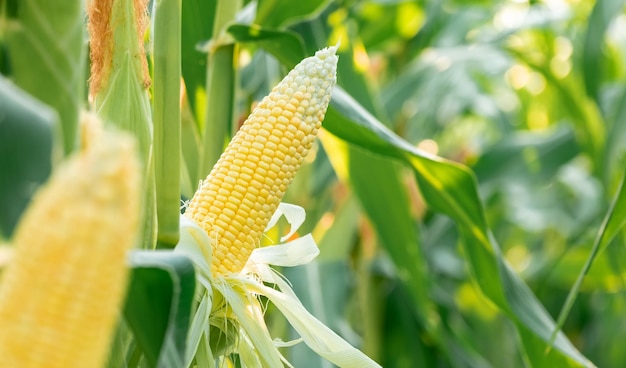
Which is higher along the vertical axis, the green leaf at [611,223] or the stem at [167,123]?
the stem at [167,123]

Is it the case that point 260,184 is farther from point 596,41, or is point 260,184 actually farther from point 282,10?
point 596,41

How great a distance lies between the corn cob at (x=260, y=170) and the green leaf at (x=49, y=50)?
0.22 meters

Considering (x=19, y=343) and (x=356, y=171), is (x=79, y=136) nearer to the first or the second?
(x=19, y=343)

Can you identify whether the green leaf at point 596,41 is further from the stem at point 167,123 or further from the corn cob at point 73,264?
the corn cob at point 73,264

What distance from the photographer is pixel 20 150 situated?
396 mm

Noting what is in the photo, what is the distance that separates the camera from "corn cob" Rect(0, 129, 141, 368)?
1.05ft

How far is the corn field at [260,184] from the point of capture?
1.16 ft

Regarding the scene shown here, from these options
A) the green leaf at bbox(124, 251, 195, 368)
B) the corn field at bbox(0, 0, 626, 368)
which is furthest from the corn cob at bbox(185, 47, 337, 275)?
the green leaf at bbox(124, 251, 195, 368)

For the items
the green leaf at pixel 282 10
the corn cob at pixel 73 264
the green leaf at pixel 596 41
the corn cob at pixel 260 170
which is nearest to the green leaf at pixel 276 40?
the green leaf at pixel 282 10

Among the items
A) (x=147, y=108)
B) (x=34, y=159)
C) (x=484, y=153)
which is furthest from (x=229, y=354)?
(x=484, y=153)

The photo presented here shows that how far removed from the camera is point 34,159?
40cm

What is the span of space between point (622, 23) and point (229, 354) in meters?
2.41

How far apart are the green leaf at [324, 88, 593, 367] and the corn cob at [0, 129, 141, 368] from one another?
574mm

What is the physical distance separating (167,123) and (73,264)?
300 millimetres
